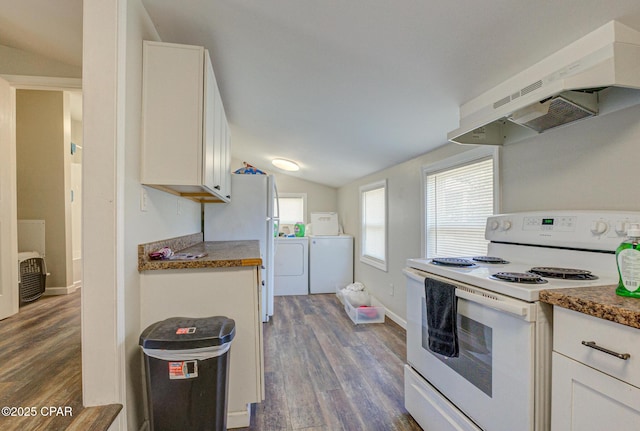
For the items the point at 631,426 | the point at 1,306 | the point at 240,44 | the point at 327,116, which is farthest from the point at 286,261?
the point at 631,426

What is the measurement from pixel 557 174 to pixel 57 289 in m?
4.72

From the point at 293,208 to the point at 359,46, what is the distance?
14.6 feet

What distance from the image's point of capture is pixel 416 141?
261 cm

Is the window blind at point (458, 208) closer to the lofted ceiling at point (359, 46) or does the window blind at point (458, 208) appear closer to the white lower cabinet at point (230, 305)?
the lofted ceiling at point (359, 46)

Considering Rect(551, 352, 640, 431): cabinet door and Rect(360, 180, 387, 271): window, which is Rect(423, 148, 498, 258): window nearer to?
Rect(360, 180, 387, 271): window

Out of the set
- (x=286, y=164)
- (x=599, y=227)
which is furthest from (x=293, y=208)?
(x=599, y=227)

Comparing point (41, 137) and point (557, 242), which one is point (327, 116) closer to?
point (557, 242)

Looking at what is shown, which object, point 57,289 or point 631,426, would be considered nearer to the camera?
point 631,426

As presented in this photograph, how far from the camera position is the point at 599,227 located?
125 cm

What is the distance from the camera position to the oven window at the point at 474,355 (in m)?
1.18

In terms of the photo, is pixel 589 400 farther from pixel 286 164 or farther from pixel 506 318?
pixel 286 164

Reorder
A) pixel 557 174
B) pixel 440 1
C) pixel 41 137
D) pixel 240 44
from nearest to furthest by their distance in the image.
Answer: pixel 440 1 < pixel 557 174 < pixel 240 44 < pixel 41 137

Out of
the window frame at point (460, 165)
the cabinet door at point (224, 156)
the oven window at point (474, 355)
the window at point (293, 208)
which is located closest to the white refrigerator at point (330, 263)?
the window at point (293, 208)

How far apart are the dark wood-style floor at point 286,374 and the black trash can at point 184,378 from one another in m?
0.18
